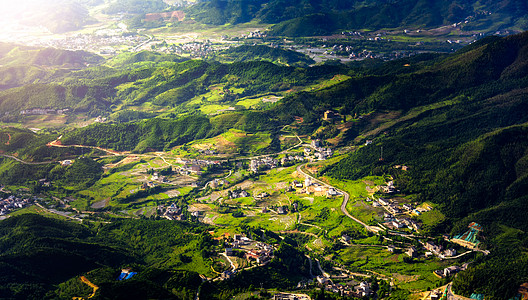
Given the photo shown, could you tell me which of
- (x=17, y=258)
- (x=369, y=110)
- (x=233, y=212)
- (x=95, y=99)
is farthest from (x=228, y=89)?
(x=17, y=258)

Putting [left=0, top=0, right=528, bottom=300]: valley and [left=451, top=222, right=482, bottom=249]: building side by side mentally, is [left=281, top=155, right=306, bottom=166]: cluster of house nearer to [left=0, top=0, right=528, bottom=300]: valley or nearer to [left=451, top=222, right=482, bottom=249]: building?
[left=0, top=0, right=528, bottom=300]: valley

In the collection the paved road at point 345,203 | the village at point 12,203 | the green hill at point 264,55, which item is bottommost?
the village at point 12,203

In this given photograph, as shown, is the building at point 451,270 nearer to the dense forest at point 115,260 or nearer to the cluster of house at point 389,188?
the dense forest at point 115,260

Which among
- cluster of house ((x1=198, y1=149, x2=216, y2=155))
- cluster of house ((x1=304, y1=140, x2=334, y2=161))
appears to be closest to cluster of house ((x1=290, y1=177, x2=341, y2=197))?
cluster of house ((x1=304, y1=140, x2=334, y2=161))

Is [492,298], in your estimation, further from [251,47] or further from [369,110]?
[251,47]

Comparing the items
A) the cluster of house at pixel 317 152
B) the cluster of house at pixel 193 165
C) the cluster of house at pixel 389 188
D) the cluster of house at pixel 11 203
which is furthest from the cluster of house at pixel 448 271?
the cluster of house at pixel 11 203

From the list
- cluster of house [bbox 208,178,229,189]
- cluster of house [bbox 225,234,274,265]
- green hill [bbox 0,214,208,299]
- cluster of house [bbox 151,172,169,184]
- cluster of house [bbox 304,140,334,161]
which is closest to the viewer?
green hill [bbox 0,214,208,299]
